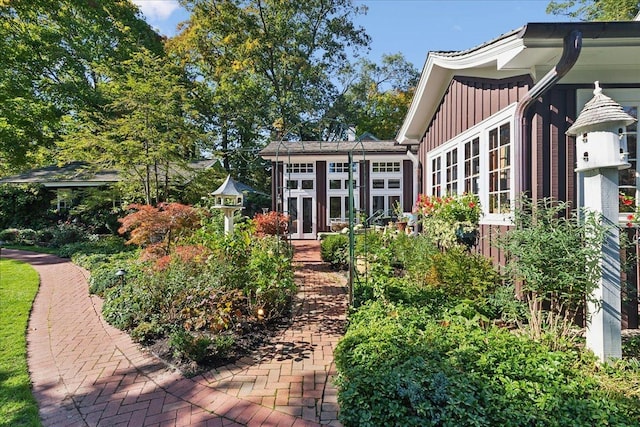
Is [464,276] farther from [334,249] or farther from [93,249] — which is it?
[93,249]

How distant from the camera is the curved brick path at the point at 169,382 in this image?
8.50 feet

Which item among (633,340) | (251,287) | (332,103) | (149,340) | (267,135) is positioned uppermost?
(332,103)

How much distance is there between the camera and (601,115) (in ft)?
9.53

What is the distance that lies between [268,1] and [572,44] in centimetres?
2140

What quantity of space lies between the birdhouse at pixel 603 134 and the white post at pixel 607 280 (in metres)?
0.10

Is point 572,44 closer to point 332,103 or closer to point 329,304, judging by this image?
point 329,304

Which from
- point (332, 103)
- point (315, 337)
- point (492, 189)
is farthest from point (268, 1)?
point (315, 337)

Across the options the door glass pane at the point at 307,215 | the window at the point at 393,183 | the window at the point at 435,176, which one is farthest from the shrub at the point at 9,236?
the window at the point at 435,176

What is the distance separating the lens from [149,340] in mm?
4020

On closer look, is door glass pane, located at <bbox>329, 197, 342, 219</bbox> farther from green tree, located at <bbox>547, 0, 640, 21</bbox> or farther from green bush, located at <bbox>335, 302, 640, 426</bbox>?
green tree, located at <bbox>547, 0, 640, 21</bbox>

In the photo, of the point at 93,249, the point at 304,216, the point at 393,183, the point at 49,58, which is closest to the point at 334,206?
the point at 304,216

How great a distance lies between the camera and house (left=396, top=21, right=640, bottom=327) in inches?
134

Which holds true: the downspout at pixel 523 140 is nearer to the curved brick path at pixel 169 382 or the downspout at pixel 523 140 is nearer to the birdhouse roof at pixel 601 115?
the birdhouse roof at pixel 601 115

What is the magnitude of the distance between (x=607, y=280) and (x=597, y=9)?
22.5m
